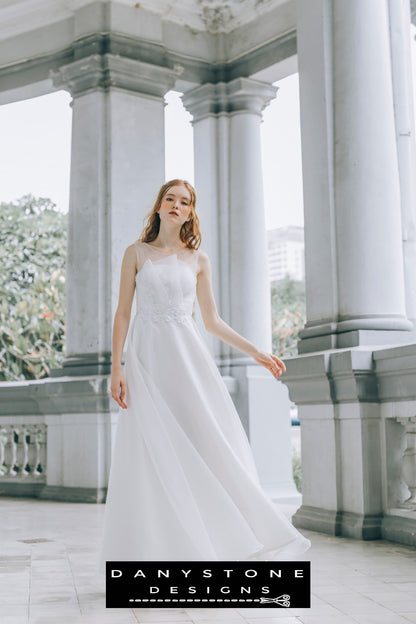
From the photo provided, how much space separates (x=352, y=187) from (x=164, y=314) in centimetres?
302

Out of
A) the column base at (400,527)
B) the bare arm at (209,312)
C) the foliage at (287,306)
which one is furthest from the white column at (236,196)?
the foliage at (287,306)

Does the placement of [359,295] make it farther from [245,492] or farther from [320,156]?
[245,492]

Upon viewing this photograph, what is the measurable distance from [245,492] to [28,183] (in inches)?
1021

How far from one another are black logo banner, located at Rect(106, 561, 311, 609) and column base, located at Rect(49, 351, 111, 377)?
6.22m

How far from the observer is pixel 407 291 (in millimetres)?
7812

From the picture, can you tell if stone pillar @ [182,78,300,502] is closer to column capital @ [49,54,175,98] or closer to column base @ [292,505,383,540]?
column capital @ [49,54,175,98]

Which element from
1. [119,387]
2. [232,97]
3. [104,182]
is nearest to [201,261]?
[119,387]

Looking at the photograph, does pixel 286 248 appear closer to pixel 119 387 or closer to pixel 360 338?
pixel 360 338

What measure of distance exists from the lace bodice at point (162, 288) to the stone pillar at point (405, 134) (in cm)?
337

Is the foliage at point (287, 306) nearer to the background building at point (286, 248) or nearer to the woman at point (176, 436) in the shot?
the background building at point (286, 248)

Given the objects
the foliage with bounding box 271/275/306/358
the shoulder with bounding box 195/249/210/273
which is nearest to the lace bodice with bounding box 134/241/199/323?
the shoulder with bounding box 195/249/210/273

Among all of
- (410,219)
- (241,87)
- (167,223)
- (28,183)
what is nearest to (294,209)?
(28,183)

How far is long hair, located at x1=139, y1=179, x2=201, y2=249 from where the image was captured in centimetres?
515

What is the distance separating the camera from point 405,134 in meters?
7.82
